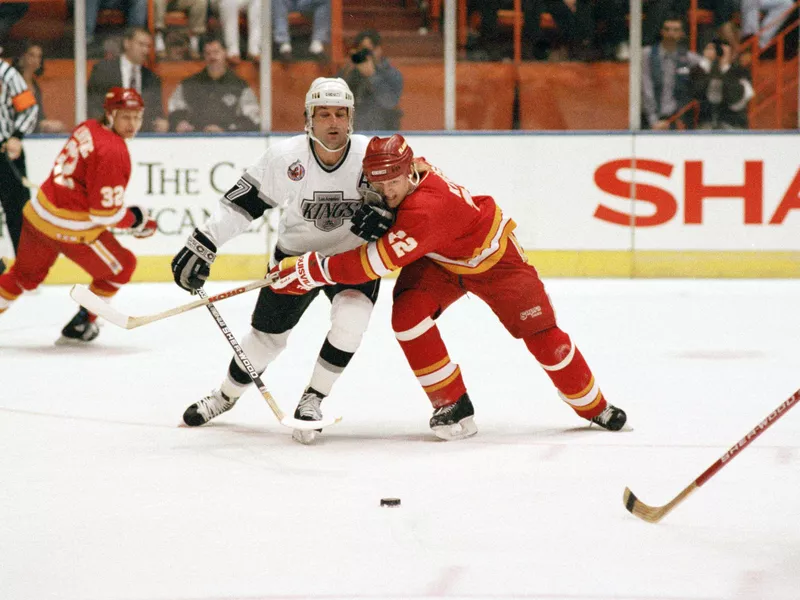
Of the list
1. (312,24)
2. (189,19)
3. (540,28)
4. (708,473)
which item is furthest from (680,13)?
(708,473)

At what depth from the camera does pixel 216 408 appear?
372 cm

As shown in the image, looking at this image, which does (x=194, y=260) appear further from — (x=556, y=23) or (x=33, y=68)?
(x=556, y=23)

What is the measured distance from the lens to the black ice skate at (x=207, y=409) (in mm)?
3697

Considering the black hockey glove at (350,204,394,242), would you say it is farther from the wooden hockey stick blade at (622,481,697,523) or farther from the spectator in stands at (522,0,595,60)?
the spectator in stands at (522,0,595,60)

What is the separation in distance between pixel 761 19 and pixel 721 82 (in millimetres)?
478

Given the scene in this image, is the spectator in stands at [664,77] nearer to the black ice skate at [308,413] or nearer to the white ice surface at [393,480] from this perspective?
the white ice surface at [393,480]

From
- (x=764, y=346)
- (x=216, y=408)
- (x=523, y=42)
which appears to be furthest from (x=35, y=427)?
(x=523, y=42)

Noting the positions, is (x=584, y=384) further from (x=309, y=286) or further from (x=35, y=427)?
(x=35, y=427)

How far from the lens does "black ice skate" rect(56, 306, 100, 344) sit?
5316 mm

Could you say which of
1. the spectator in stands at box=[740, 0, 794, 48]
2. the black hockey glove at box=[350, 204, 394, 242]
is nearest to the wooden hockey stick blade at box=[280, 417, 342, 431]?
the black hockey glove at box=[350, 204, 394, 242]

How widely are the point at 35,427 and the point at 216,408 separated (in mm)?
537

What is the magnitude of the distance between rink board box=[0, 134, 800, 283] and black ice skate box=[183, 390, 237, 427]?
3872mm

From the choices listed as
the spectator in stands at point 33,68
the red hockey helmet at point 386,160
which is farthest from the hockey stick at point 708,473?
the spectator in stands at point 33,68

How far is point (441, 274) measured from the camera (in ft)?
11.9
